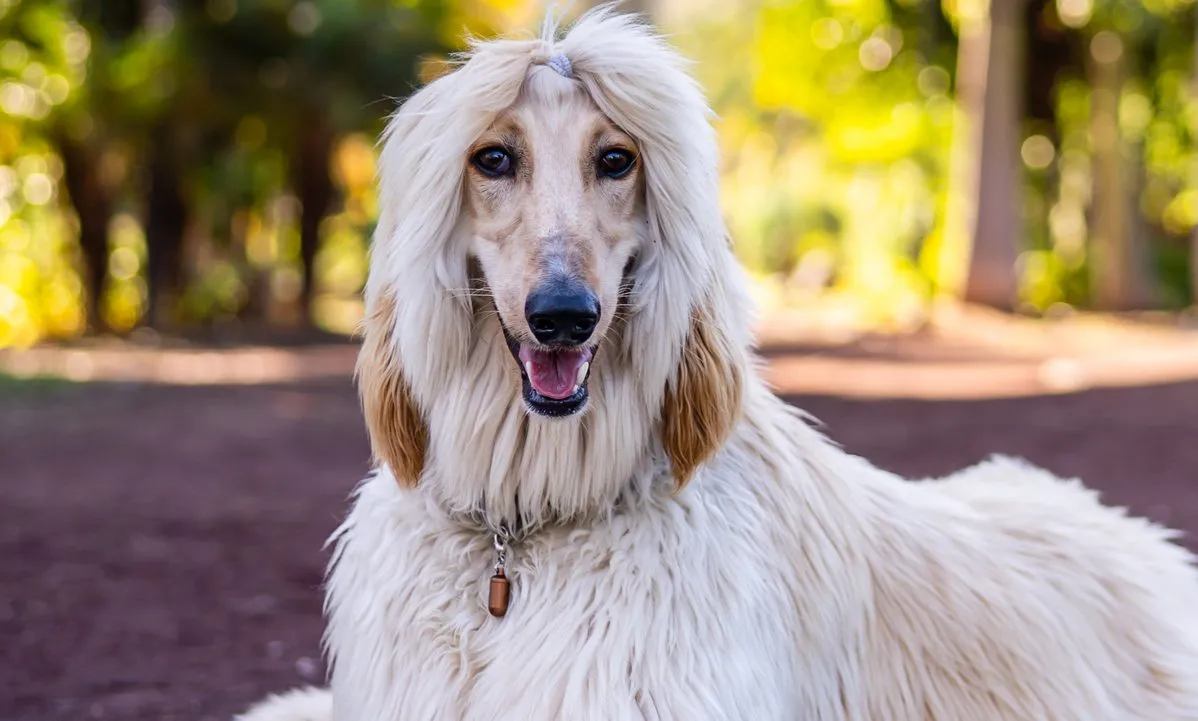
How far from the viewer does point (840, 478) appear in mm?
3027

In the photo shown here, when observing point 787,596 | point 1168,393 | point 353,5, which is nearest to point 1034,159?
point 353,5

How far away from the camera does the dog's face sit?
242 centimetres

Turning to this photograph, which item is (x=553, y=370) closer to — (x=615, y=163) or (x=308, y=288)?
(x=615, y=163)

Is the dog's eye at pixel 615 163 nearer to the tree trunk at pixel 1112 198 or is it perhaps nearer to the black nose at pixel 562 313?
the black nose at pixel 562 313

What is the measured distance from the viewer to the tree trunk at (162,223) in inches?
781

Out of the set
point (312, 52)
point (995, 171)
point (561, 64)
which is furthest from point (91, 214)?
point (561, 64)

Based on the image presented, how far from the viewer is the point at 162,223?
2002 cm

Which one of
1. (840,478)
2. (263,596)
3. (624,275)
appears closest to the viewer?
(624,275)

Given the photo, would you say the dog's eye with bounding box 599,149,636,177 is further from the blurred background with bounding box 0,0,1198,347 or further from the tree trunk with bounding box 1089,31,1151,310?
the tree trunk with bounding box 1089,31,1151,310

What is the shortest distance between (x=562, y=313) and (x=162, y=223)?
18.8 m

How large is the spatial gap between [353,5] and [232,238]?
647 centimetres

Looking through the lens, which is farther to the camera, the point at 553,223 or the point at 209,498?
the point at 209,498

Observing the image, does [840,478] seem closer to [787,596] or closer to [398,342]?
[787,596]

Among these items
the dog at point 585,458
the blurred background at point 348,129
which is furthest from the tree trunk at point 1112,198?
the dog at point 585,458
